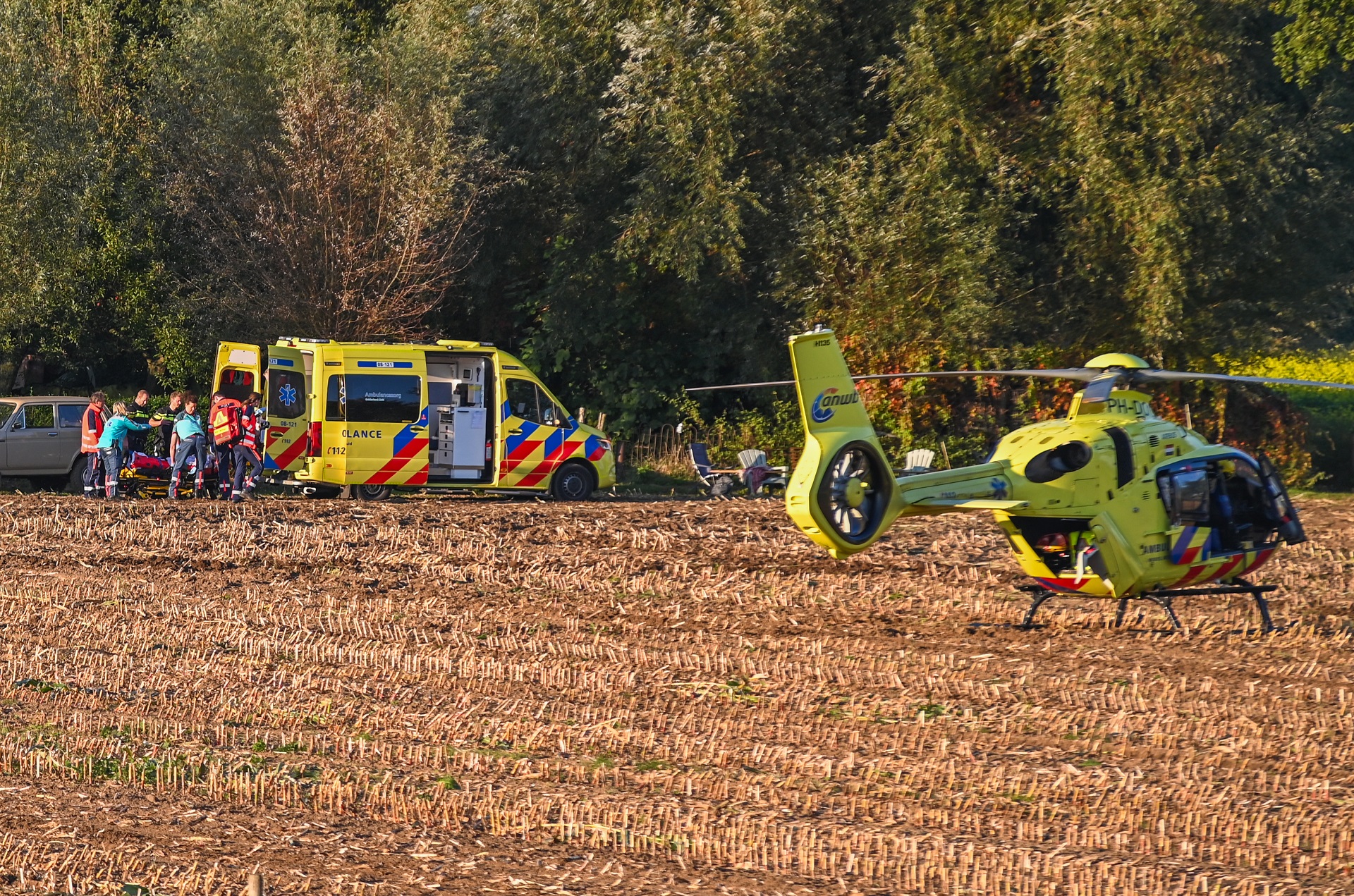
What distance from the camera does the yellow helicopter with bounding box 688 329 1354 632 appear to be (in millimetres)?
10688

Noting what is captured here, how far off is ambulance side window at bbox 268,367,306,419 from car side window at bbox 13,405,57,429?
11.0ft

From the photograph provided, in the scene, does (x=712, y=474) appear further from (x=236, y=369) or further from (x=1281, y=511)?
(x=1281, y=511)

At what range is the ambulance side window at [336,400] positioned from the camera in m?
19.3

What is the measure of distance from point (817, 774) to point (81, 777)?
13.8 ft

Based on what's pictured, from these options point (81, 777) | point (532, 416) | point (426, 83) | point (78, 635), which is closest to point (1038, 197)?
point (532, 416)

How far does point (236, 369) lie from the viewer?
1980 cm

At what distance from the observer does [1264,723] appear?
32.1 feet

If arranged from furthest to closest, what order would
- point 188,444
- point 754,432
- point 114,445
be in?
point 754,432 < point 188,444 < point 114,445

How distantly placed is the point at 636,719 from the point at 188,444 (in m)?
11.4

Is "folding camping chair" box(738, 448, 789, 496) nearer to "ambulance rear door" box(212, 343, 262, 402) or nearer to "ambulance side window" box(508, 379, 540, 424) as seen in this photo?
"ambulance side window" box(508, 379, 540, 424)

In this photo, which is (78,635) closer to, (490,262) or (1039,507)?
(1039,507)

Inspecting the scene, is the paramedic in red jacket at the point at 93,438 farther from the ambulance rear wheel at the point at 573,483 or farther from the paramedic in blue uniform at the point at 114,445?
the ambulance rear wheel at the point at 573,483

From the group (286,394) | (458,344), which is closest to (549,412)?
(458,344)

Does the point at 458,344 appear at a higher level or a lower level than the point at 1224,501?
higher
